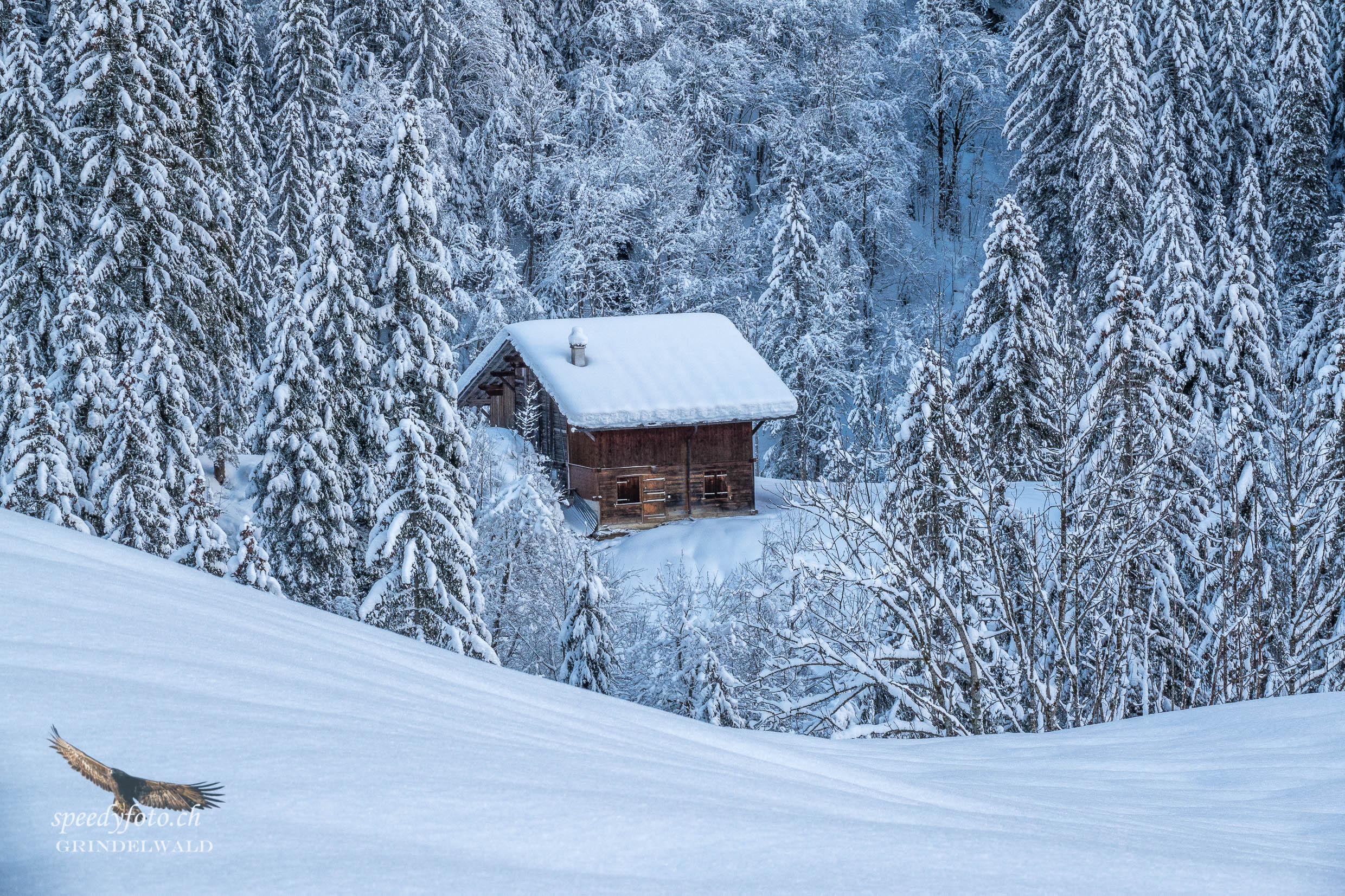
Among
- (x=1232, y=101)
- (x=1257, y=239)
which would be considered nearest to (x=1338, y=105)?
(x=1232, y=101)

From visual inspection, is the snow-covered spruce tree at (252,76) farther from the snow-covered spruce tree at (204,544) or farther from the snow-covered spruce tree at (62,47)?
the snow-covered spruce tree at (204,544)

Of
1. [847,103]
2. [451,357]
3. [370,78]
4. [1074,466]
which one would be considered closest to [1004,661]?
[1074,466]

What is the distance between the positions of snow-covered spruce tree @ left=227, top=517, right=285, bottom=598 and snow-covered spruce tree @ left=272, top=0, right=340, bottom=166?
89.1 ft

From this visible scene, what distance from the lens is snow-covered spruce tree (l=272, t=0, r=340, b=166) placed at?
40.5m

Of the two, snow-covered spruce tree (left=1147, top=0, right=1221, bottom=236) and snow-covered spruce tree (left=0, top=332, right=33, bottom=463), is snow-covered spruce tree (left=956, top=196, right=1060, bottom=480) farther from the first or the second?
snow-covered spruce tree (left=0, top=332, right=33, bottom=463)

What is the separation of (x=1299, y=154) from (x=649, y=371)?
27.1m

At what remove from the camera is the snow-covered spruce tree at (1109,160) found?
119 feet

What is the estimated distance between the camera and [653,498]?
111 feet

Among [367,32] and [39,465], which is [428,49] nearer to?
[367,32]

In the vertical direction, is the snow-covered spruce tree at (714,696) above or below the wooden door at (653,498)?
below

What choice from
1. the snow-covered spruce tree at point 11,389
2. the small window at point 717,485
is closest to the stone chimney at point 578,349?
the small window at point 717,485

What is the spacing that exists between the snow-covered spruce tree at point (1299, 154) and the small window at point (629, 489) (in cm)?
2672

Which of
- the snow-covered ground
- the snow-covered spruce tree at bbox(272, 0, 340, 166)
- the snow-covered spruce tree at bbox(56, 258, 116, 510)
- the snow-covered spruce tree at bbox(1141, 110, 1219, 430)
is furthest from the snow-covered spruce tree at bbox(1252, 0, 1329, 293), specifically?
the snow-covered spruce tree at bbox(56, 258, 116, 510)

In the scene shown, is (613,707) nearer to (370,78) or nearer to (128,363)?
(128,363)
